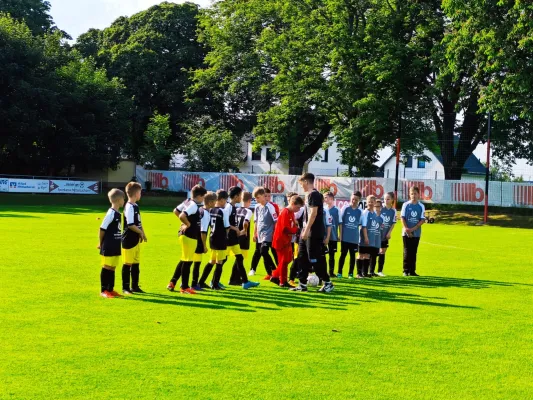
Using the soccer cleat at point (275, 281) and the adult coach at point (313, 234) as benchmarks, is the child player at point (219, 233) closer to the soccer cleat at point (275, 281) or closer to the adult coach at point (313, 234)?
the adult coach at point (313, 234)

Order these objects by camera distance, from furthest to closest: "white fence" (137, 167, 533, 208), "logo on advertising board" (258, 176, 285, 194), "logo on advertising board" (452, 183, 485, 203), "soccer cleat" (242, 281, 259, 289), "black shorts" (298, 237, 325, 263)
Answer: "logo on advertising board" (258, 176, 285, 194), "logo on advertising board" (452, 183, 485, 203), "white fence" (137, 167, 533, 208), "soccer cleat" (242, 281, 259, 289), "black shorts" (298, 237, 325, 263)

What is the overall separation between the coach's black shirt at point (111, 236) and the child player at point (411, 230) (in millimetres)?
6768

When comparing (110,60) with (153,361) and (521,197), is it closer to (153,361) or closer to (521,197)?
(521,197)

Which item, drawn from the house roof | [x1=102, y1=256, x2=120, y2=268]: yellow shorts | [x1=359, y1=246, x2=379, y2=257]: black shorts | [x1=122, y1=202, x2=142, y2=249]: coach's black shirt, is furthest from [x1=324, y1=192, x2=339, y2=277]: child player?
the house roof

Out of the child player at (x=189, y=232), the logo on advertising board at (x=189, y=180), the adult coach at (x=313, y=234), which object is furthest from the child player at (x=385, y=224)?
the logo on advertising board at (x=189, y=180)

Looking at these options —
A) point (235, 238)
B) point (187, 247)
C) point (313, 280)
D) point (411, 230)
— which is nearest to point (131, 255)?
point (187, 247)

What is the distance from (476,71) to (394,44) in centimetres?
587

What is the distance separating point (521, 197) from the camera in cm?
3750

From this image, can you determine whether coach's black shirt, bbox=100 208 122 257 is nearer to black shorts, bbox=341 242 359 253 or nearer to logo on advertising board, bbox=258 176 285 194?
black shorts, bbox=341 242 359 253

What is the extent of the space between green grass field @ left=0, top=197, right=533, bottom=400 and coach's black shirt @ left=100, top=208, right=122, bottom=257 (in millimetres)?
743

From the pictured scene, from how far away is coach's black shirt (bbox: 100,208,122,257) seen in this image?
11172 mm

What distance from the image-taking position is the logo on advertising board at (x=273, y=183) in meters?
47.8

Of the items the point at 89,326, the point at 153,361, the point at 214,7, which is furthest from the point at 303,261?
the point at 214,7

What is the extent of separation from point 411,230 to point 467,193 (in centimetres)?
2500
